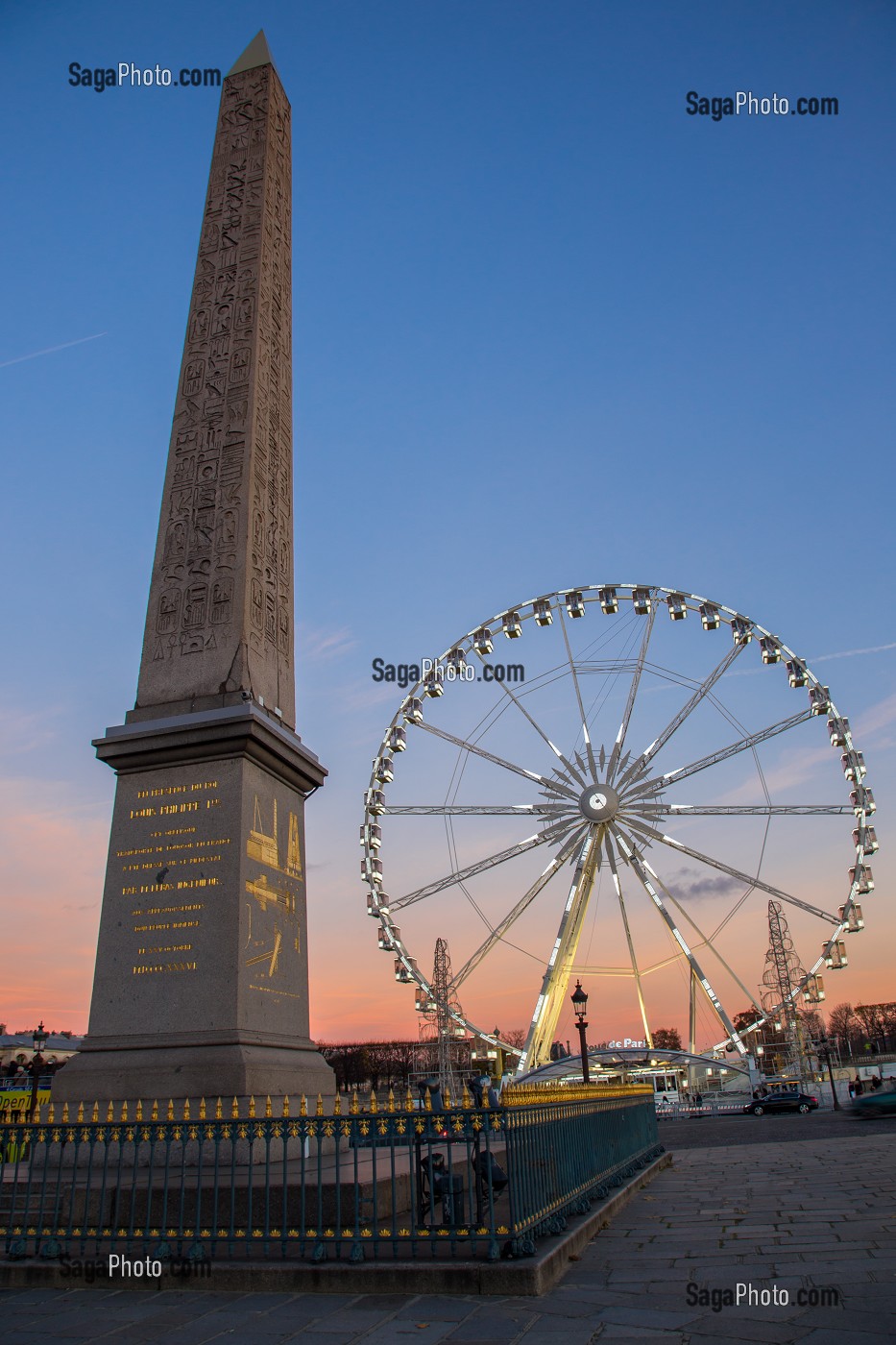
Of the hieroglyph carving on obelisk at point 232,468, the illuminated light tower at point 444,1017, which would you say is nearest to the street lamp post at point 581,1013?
the illuminated light tower at point 444,1017

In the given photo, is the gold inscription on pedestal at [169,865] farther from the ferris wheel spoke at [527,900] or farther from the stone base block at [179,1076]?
the ferris wheel spoke at [527,900]

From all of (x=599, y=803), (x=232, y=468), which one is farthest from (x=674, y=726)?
(x=232, y=468)

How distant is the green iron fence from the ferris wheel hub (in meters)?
20.6

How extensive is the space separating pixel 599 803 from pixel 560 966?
4.29 metres

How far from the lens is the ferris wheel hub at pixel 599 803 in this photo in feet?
89.6

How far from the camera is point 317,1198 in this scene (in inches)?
219

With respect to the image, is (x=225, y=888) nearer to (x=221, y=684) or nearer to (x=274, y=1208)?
(x=221, y=684)

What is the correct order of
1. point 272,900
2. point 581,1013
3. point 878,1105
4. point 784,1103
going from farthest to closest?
point 784,1103
point 878,1105
point 581,1013
point 272,900

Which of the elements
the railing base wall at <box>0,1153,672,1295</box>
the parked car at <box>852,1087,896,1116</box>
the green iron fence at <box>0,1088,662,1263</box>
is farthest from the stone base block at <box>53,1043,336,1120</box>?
the parked car at <box>852,1087,896,1116</box>

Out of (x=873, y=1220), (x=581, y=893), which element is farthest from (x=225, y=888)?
(x=581, y=893)

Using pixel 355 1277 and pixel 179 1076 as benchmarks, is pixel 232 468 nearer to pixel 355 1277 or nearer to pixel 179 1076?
pixel 179 1076

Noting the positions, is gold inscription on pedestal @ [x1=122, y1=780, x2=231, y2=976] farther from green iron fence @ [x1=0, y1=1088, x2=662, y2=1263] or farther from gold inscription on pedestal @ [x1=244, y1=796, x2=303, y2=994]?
green iron fence @ [x1=0, y1=1088, x2=662, y2=1263]

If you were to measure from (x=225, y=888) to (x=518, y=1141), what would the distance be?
130 inches

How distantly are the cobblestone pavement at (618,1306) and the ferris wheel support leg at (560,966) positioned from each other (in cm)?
1938
